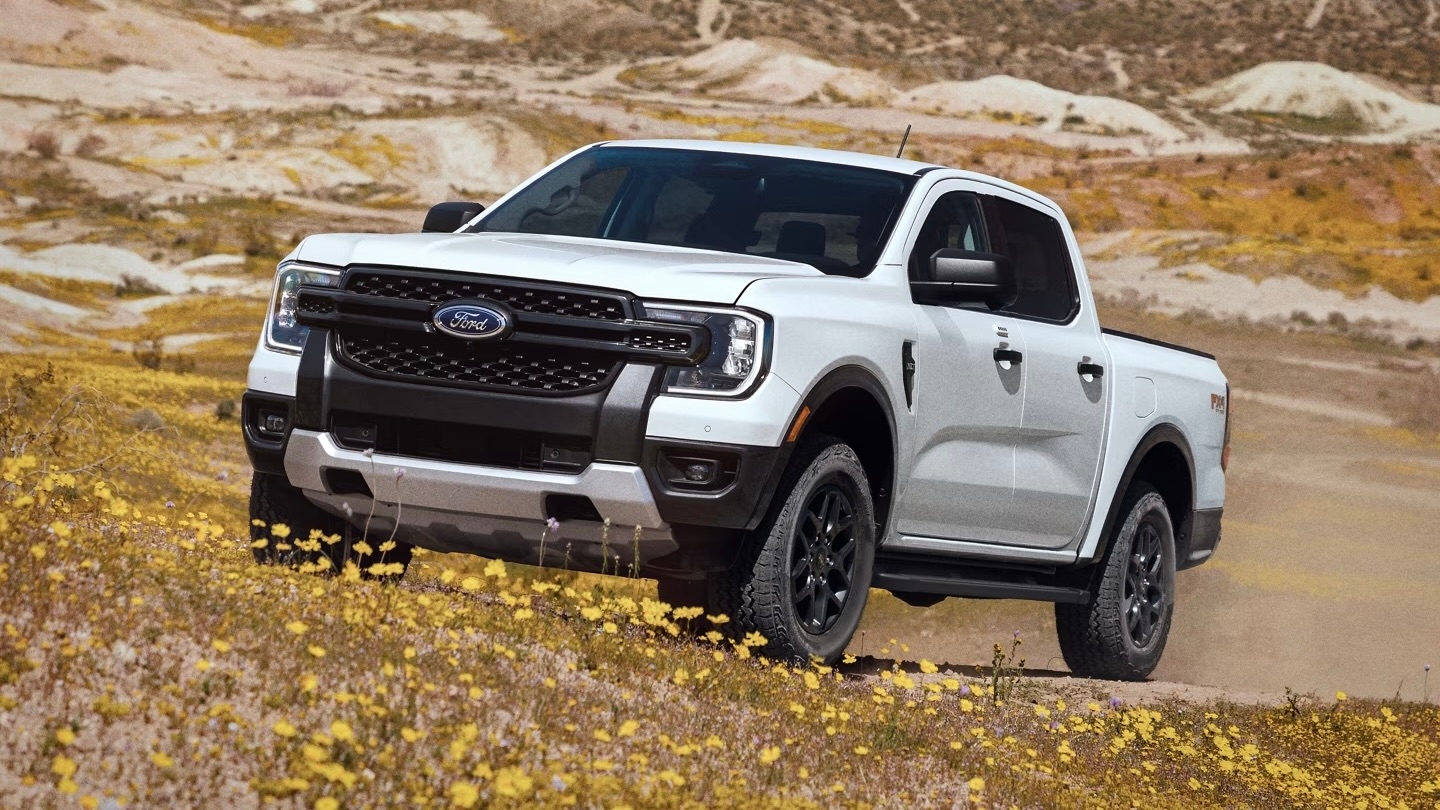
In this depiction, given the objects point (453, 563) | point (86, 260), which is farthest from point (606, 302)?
point (86, 260)

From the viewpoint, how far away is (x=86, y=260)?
3869cm

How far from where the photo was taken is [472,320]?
6.09 meters

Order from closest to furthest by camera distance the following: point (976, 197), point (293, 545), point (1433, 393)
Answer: point (293, 545) < point (976, 197) < point (1433, 393)

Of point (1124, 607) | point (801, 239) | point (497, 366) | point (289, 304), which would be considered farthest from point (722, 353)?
point (1124, 607)

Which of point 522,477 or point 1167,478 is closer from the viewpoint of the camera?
point 522,477

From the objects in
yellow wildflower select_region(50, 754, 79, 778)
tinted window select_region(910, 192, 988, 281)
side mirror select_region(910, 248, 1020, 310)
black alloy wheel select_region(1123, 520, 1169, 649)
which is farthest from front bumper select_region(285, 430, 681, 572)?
black alloy wheel select_region(1123, 520, 1169, 649)

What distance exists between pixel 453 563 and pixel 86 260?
2648 cm

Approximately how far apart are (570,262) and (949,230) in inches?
87.5

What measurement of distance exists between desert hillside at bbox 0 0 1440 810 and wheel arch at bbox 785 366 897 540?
762 millimetres

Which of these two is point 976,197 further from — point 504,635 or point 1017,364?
point 504,635

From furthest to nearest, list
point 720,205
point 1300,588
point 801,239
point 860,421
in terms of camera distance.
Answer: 1. point 1300,588
2. point 720,205
3. point 801,239
4. point 860,421

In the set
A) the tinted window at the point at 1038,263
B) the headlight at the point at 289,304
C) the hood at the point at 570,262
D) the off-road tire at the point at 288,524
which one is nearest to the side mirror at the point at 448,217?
the hood at the point at 570,262

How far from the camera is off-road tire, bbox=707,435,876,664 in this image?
6.40 meters

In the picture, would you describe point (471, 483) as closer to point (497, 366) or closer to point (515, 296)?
point (497, 366)
